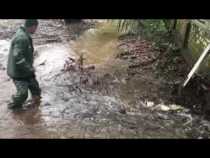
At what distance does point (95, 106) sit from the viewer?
281 inches

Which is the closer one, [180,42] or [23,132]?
[23,132]

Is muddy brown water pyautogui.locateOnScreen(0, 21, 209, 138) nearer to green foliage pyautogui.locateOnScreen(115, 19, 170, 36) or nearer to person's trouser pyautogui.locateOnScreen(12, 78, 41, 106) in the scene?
person's trouser pyautogui.locateOnScreen(12, 78, 41, 106)

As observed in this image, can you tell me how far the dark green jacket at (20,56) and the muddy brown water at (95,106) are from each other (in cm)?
65

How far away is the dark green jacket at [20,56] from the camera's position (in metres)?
6.60

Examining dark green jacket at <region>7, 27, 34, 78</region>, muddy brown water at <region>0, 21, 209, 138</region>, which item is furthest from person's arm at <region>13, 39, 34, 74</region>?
muddy brown water at <region>0, 21, 209, 138</region>

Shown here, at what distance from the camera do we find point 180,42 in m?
9.50

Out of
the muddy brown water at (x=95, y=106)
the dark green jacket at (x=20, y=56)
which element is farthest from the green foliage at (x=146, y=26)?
the dark green jacket at (x=20, y=56)

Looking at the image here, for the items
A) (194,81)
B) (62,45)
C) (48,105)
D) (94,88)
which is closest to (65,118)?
(48,105)

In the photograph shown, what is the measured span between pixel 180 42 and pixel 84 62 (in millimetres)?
2238

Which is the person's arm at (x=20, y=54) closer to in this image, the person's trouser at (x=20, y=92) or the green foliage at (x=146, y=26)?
the person's trouser at (x=20, y=92)

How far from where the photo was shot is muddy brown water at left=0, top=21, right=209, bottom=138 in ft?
20.7

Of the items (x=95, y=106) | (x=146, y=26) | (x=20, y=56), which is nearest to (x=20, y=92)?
(x=20, y=56)
